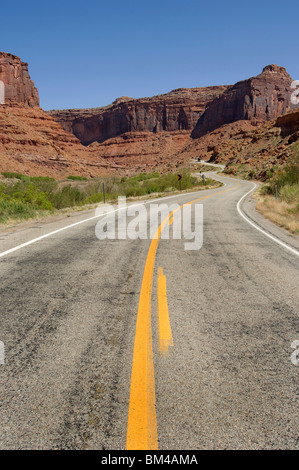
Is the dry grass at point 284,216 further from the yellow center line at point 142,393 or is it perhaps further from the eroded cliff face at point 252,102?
the eroded cliff face at point 252,102

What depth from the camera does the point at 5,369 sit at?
2762mm

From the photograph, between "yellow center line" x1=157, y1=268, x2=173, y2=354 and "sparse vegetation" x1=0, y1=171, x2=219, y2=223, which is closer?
"yellow center line" x1=157, y1=268, x2=173, y2=354

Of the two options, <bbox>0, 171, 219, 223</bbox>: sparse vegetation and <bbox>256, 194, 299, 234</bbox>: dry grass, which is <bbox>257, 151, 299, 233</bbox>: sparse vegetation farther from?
<bbox>0, 171, 219, 223</bbox>: sparse vegetation

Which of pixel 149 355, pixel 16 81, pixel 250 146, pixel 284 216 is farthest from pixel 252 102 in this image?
pixel 149 355

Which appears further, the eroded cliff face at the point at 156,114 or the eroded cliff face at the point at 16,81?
the eroded cliff face at the point at 156,114

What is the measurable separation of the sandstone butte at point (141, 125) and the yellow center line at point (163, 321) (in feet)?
226

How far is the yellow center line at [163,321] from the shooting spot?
3.23 meters

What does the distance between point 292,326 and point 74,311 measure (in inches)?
96.9

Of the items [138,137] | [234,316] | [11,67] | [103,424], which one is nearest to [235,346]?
[234,316]

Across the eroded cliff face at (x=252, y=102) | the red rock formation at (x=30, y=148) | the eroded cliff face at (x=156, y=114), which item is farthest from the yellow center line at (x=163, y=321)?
the eroded cliff face at (x=156, y=114)

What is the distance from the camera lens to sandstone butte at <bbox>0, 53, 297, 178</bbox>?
77.9m

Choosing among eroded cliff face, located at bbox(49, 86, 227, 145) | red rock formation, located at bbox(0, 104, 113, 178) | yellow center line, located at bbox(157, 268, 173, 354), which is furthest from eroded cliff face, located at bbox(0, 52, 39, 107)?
yellow center line, located at bbox(157, 268, 173, 354)

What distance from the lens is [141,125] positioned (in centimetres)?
15712

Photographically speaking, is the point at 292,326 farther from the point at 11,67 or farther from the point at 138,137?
the point at 138,137
